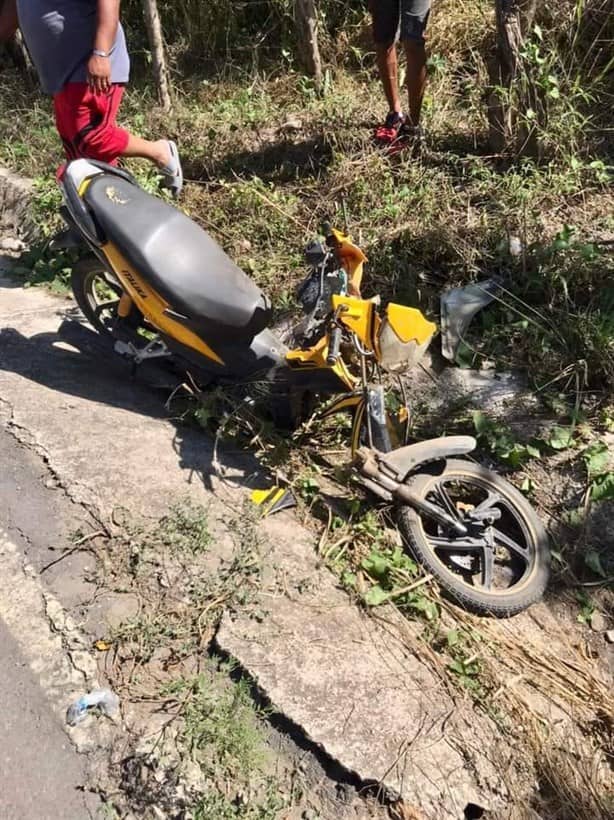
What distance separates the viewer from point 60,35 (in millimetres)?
3504

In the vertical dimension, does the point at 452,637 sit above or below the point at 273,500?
below

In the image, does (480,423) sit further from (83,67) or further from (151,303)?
(83,67)

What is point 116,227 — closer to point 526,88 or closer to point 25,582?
point 25,582

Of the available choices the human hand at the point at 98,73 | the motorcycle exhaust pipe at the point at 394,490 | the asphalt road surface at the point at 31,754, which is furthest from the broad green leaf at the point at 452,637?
the human hand at the point at 98,73

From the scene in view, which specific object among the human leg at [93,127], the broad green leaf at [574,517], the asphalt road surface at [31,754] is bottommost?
the broad green leaf at [574,517]

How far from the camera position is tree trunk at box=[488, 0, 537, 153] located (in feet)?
13.0

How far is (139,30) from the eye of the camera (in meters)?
6.74

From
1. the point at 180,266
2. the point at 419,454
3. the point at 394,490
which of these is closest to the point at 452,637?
the point at 394,490

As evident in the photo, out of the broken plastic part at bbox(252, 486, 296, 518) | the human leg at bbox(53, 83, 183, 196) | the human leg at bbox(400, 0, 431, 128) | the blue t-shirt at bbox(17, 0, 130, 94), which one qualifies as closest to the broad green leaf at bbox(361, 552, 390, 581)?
the broken plastic part at bbox(252, 486, 296, 518)

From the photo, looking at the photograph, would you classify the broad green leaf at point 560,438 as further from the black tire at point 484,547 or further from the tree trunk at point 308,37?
the tree trunk at point 308,37

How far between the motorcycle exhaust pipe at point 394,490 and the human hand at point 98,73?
2.25m

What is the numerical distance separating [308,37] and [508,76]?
1.82 meters

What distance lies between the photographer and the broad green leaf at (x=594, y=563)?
291cm

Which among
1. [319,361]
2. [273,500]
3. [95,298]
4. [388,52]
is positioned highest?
[388,52]
